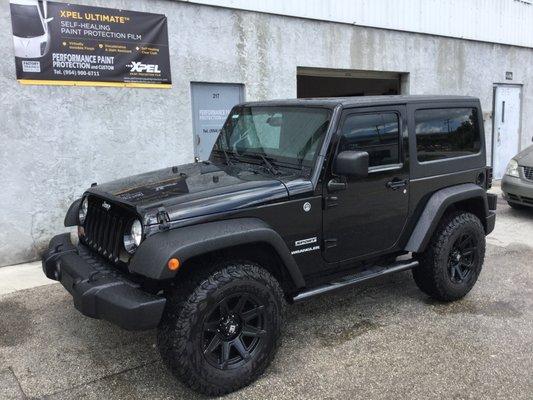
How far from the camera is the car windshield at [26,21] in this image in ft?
18.6

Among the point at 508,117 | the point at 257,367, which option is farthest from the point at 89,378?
the point at 508,117

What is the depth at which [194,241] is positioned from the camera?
287cm

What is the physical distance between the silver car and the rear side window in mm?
3895

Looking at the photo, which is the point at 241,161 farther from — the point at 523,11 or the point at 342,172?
the point at 523,11

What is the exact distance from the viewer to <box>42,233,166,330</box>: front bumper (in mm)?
2757

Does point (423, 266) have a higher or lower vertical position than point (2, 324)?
higher

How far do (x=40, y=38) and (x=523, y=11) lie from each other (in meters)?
12.0

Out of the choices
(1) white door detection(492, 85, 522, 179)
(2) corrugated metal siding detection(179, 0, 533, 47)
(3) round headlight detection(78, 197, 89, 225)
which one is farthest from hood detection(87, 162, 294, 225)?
(1) white door detection(492, 85, 522, 179)

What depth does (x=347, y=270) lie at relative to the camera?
156 inches

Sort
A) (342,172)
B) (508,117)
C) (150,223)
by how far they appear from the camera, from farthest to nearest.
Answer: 1. (508,117)
2. (342,172)
3. (150,223)

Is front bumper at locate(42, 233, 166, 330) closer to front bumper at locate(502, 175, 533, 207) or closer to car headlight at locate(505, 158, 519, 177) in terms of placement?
front bumper at locate(502, 175, 533, 207)

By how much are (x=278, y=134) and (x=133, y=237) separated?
1479 mm

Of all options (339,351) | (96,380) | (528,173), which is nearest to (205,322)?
(96,380)

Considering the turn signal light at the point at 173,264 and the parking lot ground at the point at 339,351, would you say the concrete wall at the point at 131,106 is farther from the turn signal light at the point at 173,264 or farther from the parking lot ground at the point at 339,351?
the turn signal light at the point at 173,264
